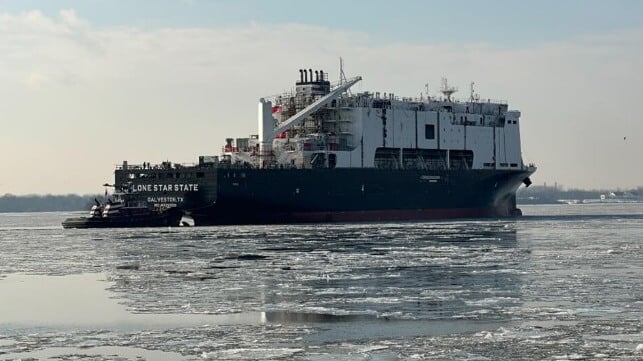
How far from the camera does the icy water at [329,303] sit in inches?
568

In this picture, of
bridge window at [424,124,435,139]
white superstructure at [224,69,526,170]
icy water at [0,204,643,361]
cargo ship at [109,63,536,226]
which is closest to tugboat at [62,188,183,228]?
cargo ship at [109,63,536,226]

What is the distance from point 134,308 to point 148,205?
40.6m

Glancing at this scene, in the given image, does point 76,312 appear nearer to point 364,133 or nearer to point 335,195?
point 335,195

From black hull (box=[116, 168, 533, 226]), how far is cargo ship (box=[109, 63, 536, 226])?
6 centimetres

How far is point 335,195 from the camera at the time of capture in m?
60.9

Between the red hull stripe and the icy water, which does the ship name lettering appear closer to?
the red hull stripe

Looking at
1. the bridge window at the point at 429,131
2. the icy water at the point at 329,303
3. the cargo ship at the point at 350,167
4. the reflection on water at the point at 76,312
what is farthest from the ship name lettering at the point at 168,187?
the reflection on water at the point at 76,312

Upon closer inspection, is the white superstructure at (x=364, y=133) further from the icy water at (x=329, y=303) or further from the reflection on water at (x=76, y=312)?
the reflection on water at (x=76, y=312)

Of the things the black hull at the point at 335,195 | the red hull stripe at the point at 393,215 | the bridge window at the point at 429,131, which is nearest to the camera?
the black hull at the point at 335,195

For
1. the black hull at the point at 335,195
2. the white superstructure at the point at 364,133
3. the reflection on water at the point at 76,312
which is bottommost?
the reflection on water at the point at 76,312

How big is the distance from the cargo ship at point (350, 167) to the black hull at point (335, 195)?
6 centimetres

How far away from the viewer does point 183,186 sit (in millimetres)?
57656

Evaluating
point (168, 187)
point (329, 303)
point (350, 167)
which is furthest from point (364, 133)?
point (329, 303)

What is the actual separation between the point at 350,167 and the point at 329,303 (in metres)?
43.5
